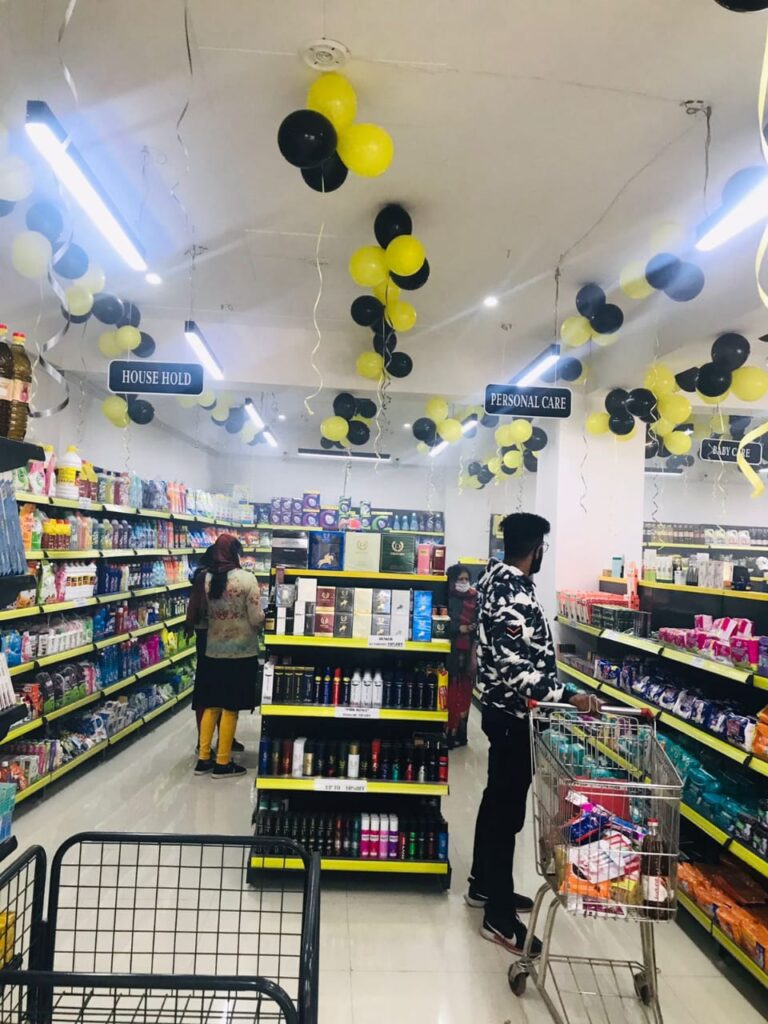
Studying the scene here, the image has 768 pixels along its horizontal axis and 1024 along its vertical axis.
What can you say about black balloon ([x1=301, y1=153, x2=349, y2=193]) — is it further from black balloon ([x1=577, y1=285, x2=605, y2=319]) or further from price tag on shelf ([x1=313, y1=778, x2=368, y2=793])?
price tag on shelf ([x1=313, y1=778, x2=368, y2=793])

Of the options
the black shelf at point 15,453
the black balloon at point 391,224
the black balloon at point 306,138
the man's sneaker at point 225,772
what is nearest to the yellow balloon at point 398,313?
the black balloon at point 391,224

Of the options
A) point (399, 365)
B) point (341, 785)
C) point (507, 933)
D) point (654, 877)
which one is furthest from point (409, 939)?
point (399, 365)

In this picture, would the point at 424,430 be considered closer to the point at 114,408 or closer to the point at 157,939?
the point at 114,408

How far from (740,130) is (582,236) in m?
1.29

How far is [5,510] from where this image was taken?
1.79 m

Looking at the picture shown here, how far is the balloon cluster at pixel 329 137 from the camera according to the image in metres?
2.79

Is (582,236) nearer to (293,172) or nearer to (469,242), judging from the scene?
(469,242)

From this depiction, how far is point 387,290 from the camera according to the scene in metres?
4.55

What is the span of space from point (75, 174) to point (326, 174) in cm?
112

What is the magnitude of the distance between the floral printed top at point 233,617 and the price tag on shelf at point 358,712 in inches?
73.1

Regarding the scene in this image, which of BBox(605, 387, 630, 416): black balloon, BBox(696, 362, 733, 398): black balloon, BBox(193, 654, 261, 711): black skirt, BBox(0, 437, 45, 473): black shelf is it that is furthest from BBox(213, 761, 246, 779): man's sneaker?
BBox(696, 362, 733, 398): black balloon

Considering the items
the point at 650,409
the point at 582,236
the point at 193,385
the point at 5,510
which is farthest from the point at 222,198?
the point at 650,409

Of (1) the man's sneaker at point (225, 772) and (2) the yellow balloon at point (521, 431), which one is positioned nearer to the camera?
(1) the man's sneaker at point (225, 772)

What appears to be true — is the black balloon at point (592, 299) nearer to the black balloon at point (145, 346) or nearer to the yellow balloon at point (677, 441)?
the yellow balloon at point (677, 441)
